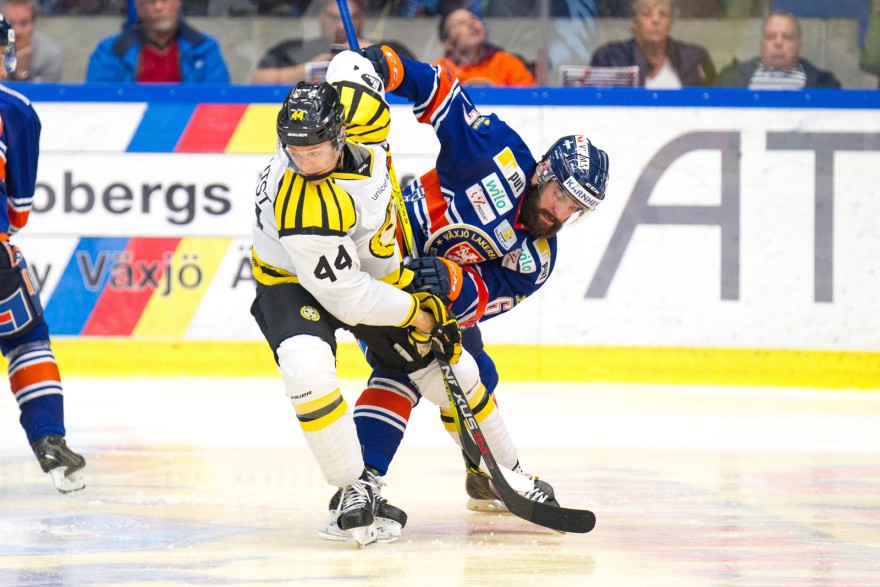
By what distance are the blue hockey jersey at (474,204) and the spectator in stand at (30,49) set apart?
2947 millimetres

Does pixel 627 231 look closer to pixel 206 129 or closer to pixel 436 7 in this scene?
pixel 436 7

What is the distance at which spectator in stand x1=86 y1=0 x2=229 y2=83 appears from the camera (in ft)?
19.6

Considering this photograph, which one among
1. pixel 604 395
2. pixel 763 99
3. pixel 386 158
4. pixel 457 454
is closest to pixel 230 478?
pixel 457 454

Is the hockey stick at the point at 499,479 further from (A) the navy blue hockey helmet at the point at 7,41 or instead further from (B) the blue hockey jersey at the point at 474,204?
(A) the navy blue hockey helmet at the point at 7,41

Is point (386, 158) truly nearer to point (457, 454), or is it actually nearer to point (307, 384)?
point (307, 384)

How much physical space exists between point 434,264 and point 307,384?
0.48 meters

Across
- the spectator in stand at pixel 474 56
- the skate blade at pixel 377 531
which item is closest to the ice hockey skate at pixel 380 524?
the skate blade at pixel 377 531

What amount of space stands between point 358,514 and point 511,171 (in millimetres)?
982

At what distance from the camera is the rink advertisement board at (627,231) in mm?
5738

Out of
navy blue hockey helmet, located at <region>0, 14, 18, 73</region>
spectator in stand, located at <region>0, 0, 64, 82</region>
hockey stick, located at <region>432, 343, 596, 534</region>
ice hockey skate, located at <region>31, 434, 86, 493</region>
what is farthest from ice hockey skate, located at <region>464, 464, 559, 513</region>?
spectator in stand, located at <region>0, 0, 64, 82</region>

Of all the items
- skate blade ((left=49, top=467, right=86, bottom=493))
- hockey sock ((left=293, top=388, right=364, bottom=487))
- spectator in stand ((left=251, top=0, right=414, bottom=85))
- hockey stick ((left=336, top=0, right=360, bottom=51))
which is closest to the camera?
hockey sock ((left=293, top=388, right=364, bottom=487))

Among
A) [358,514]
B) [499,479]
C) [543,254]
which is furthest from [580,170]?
[358,514]

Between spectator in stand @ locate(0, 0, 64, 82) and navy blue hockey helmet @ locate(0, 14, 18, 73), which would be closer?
navy blue hockey helmet @ locate(0, 14, 18, 73)

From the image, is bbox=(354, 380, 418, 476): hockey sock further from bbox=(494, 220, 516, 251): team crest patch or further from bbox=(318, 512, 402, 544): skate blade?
bbox=(494, 220, 516, 251): team crest patch
